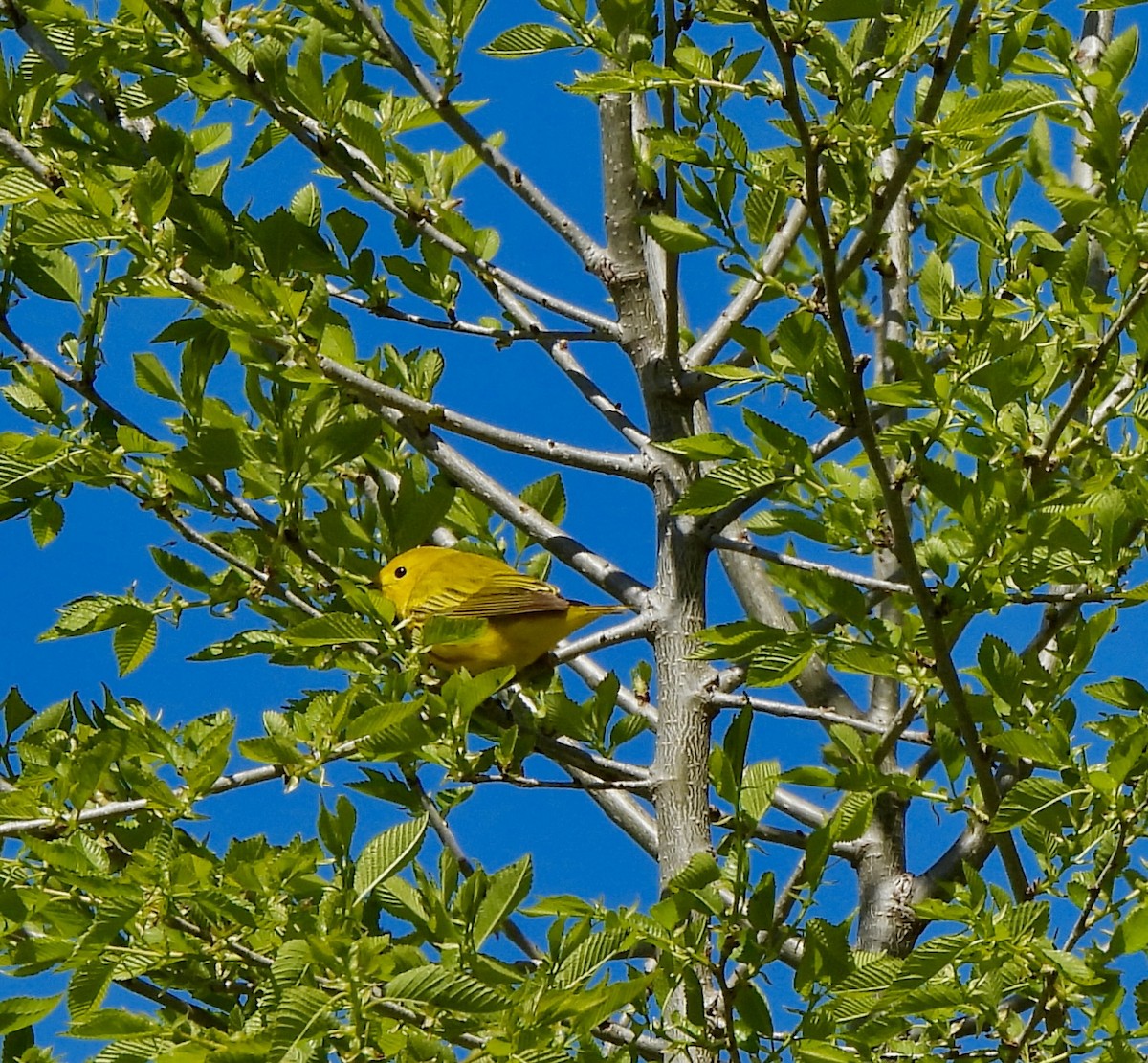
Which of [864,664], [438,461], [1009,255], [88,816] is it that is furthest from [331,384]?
[1009,255]

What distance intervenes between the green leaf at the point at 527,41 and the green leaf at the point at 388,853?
145 cm

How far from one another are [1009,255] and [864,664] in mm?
932

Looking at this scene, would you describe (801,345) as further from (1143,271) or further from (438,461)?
(438,461)

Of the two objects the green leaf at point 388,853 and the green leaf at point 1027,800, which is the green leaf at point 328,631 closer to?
the green leaf at point 388,853

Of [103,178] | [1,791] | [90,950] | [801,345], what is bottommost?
[90,950]

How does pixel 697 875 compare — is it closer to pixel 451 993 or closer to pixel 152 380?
pixel 451 993

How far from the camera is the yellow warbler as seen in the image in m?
3.71

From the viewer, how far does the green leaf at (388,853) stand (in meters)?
2.33

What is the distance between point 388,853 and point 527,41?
5.02 ft

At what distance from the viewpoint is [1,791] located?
2.88 meters

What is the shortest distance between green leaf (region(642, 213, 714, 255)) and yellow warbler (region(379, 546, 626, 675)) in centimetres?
130

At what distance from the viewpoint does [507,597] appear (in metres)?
3.91

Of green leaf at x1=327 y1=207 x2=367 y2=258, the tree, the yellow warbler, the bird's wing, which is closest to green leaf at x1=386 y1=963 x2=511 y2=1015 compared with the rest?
the tree

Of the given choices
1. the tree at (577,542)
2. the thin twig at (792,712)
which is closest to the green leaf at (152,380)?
the tree at (577,542)
